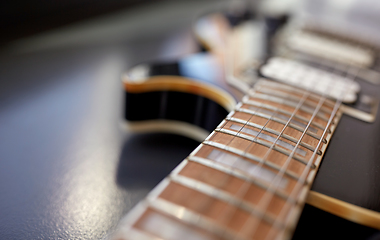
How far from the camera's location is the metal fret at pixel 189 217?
0.45 m

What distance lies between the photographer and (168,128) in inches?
46.1

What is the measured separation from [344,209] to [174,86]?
0.65m

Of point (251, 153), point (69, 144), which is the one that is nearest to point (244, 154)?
point (251, 153)

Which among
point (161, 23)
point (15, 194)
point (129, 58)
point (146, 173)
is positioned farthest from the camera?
point (161, 23)

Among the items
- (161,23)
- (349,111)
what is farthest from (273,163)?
(161,23)

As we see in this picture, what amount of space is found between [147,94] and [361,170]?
0.67 metres

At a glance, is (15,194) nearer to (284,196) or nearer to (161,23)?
(284,196)

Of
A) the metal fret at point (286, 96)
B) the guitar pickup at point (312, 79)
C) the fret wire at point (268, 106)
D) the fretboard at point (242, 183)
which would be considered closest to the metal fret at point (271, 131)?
the fretboard at point (242, 183)

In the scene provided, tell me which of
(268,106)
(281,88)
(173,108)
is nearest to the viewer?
(268,106)

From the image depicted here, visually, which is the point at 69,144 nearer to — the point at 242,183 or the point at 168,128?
the point at 168,128

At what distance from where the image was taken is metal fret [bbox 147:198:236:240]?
17.8 inches

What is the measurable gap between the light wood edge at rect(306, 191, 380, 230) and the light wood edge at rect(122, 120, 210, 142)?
532mm

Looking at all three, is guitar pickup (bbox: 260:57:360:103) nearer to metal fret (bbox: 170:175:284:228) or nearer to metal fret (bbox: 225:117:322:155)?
metal fret (bbox: 225:117:322:155)

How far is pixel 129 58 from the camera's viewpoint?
5.55ft
